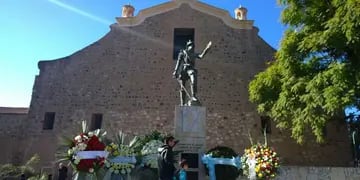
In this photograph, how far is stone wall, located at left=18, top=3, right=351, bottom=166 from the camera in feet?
55.3

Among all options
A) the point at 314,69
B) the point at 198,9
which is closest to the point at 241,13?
the point at 198,9

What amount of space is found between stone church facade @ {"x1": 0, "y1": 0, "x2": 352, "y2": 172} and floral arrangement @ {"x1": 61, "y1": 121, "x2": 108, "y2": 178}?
1025 cm

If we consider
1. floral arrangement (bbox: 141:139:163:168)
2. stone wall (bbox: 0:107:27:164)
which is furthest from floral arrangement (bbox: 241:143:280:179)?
stone wall (bbox: 0:107:27:164)

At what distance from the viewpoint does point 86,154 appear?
21.1 ft

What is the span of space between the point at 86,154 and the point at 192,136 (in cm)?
314

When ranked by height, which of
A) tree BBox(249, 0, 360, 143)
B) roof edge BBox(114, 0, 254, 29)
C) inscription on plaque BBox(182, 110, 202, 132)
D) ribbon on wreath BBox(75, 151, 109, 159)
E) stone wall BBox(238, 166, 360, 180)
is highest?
roof edge BBox(114, 0, 254, 29)

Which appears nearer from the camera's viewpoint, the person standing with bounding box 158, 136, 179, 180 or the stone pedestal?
the person standing with bounding box 158, 136, 179, 180

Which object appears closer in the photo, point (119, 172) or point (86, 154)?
point (86, 154)

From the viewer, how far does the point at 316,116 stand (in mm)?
12188

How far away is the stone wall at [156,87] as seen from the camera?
1684 cm

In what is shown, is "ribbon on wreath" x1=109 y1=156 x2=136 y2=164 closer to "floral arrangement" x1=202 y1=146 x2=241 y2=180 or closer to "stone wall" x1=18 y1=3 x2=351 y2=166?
"floral arrangement" x1=202 y1=146 x2=241 y2=180

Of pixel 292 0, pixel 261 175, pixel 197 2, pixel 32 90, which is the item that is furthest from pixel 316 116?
pixel 32 90

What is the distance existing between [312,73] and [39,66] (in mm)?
12907

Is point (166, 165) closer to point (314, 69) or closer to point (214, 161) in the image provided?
point (214, 161)
